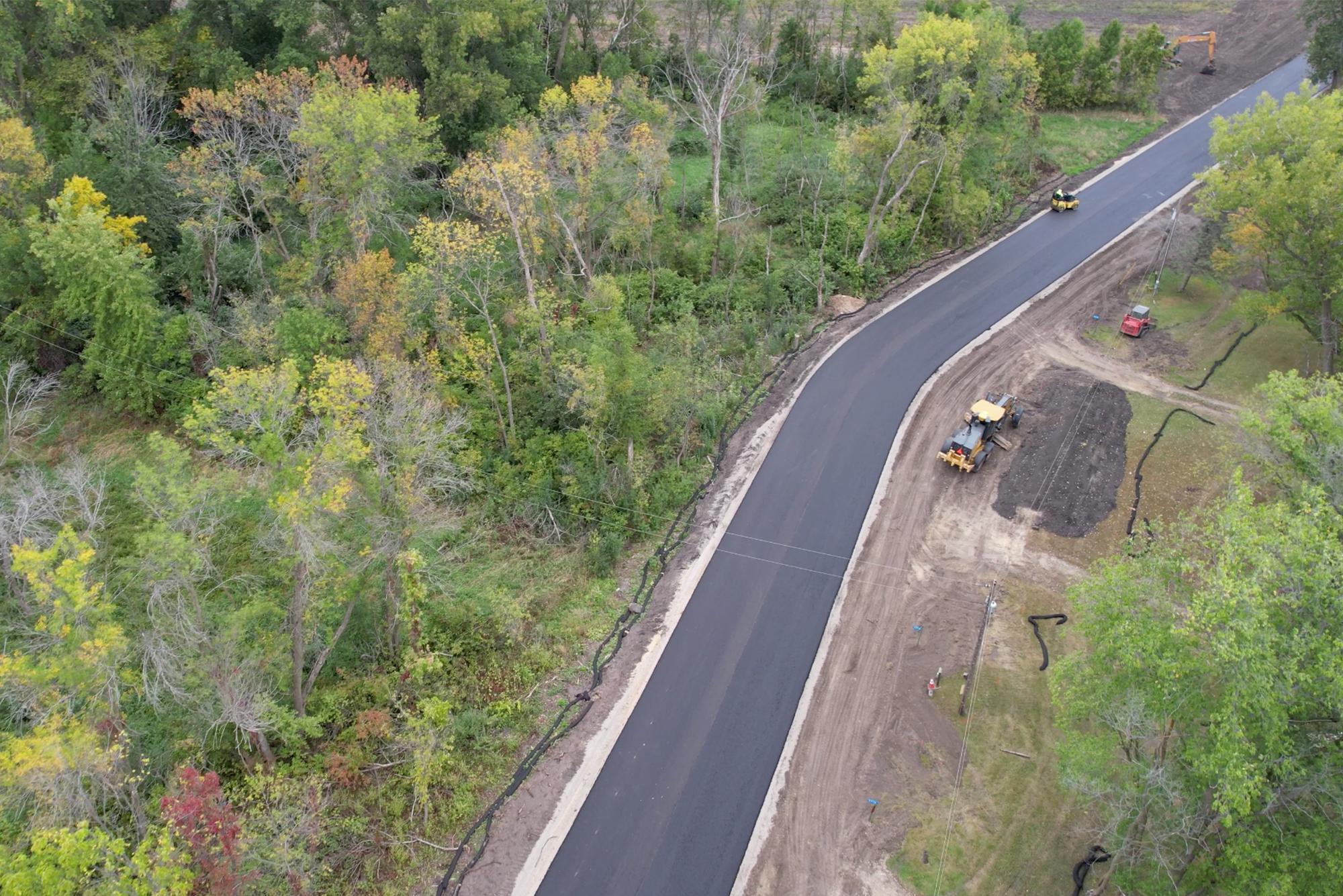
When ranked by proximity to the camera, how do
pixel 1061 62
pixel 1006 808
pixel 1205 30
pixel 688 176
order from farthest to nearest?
pixel 1205 30 → pixel 1061 62 → pixel 688 176 → pixel 1006 808

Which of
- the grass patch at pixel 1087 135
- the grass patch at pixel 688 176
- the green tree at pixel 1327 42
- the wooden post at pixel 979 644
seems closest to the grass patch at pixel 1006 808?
the wooden post at pixel 979 644

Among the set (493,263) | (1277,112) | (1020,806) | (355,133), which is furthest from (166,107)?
(1277,112)

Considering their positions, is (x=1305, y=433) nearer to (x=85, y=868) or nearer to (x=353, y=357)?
(x=85, y=868)

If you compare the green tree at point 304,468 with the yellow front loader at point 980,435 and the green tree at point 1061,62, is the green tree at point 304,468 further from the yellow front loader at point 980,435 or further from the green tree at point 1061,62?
the green tree at point 1061,62

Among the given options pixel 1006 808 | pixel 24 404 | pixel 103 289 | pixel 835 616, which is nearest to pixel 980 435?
pixel 835 616

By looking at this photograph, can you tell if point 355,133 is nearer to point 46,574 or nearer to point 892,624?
point 46,574

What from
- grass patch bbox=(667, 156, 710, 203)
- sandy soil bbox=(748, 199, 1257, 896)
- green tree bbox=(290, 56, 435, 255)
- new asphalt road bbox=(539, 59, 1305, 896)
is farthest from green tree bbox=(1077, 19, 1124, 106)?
green tree bbox=(290, 56, 435, 255)
